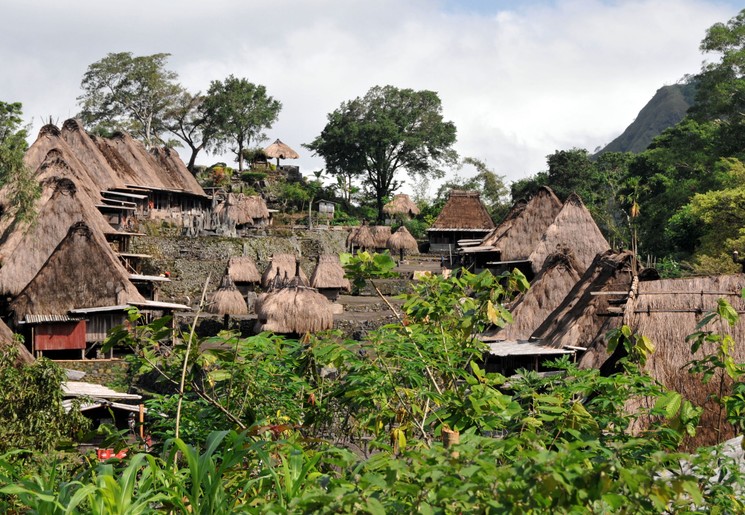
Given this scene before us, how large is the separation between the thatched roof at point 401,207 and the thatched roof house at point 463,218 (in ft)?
38.2

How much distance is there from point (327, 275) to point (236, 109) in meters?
23.0

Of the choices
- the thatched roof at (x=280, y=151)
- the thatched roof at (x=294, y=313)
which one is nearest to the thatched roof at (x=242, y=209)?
the thatched roof at (x=280, y=151)

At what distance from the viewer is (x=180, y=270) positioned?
3158 centimetres

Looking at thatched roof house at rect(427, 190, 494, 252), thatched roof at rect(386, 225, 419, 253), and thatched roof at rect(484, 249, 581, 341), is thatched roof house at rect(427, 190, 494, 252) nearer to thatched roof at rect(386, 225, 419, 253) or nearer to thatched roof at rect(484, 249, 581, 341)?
thatched roof at rect(386, 225, 419, 253)

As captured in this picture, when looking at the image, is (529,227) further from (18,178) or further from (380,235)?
(380,235)

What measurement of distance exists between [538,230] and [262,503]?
787 inches

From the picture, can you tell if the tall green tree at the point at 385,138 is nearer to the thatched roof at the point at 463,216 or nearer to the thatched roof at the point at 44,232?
the thatched roof at the point at 463,216

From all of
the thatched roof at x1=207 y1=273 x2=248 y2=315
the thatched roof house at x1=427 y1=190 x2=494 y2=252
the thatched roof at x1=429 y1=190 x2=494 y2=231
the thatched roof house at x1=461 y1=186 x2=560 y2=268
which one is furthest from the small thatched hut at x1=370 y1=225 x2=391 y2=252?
the thatched roof house at x1=461 y1=186 x2=560 y2=268

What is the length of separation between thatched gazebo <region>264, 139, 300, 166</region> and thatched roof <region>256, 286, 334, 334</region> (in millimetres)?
30428

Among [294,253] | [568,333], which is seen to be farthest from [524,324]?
[294,253]

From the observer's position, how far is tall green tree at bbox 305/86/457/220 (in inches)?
2105

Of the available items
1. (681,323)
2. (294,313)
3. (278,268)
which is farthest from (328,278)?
(681,323)

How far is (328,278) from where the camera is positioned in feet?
101

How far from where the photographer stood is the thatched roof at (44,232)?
23.5 meters
